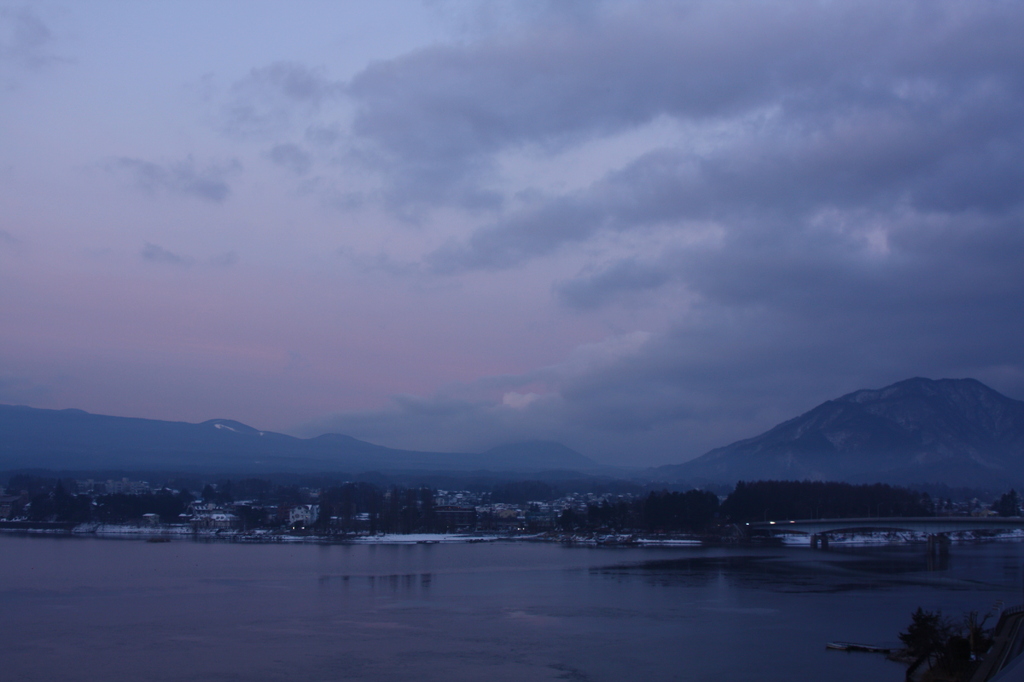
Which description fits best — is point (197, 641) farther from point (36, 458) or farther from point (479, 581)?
point (36, 458)

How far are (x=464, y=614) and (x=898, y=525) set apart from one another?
2144 cm

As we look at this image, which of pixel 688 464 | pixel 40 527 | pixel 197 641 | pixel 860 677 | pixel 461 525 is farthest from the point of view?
pixel 688 464

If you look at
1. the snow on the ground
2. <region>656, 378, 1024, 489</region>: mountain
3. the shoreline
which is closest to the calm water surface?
the snow on the ground

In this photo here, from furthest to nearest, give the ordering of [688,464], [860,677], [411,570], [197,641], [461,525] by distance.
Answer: [688,464] → [461,525] → [411,570] → [197,641] → [860,677]

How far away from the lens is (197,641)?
11.7m

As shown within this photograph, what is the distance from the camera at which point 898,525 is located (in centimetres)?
3000

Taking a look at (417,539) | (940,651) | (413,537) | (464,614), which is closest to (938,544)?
(417,539)

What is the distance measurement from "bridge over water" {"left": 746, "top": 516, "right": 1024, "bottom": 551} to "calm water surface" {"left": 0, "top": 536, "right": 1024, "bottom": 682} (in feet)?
8.18

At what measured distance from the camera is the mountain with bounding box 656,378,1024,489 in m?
140

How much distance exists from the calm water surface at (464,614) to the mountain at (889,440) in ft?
382

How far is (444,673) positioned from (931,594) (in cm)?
1152

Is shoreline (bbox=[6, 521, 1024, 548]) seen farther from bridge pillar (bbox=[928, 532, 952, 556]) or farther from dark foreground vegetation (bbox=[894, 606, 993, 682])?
dark foreground vegetation (bbox=[894, 606, 993, 682])

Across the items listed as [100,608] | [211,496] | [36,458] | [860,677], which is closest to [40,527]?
[211,496]

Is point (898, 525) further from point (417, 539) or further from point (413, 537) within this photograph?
point (413, 537)
